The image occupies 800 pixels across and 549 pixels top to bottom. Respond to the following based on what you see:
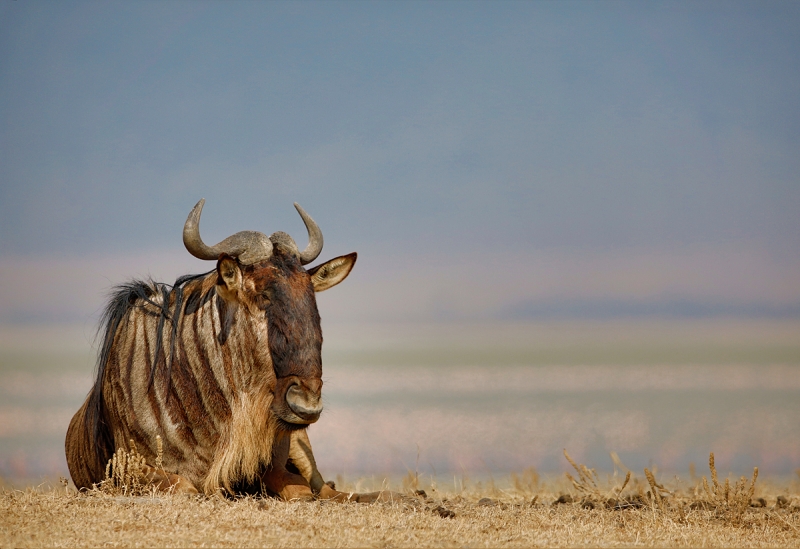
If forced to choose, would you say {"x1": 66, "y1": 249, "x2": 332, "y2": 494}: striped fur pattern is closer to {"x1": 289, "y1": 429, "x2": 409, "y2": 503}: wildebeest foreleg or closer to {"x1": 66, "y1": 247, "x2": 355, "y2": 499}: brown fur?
{"x1": 66, "y1": 247, "x2": 355, "y2": 499}: brown fur

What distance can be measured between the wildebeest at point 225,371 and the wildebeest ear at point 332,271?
1 cm

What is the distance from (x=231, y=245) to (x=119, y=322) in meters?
1.90

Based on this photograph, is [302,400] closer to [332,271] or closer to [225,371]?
[225,371]

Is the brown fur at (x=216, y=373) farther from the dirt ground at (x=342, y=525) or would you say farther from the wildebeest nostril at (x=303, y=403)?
the dirt ground at (x=342, y=525)

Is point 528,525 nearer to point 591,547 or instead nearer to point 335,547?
point 591,547

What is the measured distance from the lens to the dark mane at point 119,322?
29.3 ft

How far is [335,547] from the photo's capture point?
5699mm

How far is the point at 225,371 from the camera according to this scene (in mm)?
8414

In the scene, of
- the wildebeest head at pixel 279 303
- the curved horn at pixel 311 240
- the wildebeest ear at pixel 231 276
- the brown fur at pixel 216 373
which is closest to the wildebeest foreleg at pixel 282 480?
the brown fur at pixel 216 373

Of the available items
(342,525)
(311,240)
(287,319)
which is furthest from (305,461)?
(342,525)

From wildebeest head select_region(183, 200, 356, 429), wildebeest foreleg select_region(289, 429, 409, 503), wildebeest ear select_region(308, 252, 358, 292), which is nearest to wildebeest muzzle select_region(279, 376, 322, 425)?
wildebeest head select_region(183, 200, 356, 429)

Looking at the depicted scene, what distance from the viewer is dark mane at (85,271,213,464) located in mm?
8945

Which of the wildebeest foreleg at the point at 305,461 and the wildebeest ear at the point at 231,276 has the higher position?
the wildebeest ear at the point at 231,276

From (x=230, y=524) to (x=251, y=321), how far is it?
7.93ft
